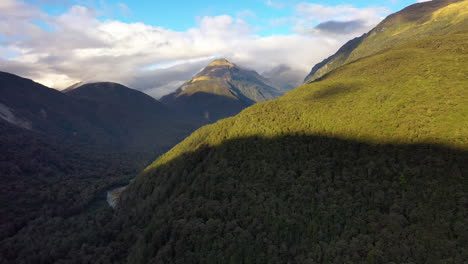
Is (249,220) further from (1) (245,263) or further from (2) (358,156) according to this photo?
(2) (358,156)

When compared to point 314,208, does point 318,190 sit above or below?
above

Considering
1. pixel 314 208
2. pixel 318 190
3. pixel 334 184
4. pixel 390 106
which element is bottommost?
pixel 314 208

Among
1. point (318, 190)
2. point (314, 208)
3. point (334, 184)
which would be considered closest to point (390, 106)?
point (334, 184)

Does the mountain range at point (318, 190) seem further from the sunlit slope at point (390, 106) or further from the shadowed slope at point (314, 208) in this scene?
the sunlit slope at point (390, 106)

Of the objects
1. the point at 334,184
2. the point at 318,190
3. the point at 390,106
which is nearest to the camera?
the point at 334,184

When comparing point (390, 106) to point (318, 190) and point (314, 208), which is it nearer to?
point (318, 190)

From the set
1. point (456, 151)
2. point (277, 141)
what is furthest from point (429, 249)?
point (277, 141)

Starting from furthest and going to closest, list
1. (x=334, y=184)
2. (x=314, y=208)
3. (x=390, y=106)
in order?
(x=390, y=106) < (x=334, y=184) < (x=314, y=208)

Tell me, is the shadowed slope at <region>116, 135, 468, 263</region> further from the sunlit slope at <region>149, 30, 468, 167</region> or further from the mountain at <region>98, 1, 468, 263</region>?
the sunlit slope at <region>149, 30, 468, 167</region>
